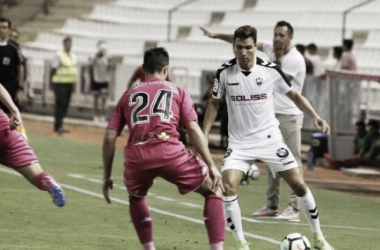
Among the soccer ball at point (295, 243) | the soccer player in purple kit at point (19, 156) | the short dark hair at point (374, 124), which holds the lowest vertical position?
the soccer ball at point (295, 243)

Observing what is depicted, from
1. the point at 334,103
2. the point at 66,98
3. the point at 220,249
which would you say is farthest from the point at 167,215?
the point at 66,98

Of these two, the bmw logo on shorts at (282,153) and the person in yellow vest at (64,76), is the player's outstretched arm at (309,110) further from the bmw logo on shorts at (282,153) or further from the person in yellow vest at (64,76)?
the person in yellow vest at (64,76)

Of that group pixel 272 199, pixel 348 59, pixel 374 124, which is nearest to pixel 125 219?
pixel 272 199

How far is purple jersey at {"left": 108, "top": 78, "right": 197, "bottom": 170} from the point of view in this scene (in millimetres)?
10438

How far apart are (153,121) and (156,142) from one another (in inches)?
6.6

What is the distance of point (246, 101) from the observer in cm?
1277

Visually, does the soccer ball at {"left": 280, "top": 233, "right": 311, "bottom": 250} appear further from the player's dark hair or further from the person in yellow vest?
the person in yellow vest

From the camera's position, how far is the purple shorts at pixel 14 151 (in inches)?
464

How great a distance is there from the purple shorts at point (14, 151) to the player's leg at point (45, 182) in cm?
6

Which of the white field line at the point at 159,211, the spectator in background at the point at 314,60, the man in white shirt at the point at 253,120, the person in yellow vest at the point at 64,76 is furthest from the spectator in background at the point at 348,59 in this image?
the man in white shirt at the point at 253,120

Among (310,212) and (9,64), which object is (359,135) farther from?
(310,212)

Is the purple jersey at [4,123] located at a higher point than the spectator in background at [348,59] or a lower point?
lower

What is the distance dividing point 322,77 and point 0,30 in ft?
27.6

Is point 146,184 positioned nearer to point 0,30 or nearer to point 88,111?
point 0,30
